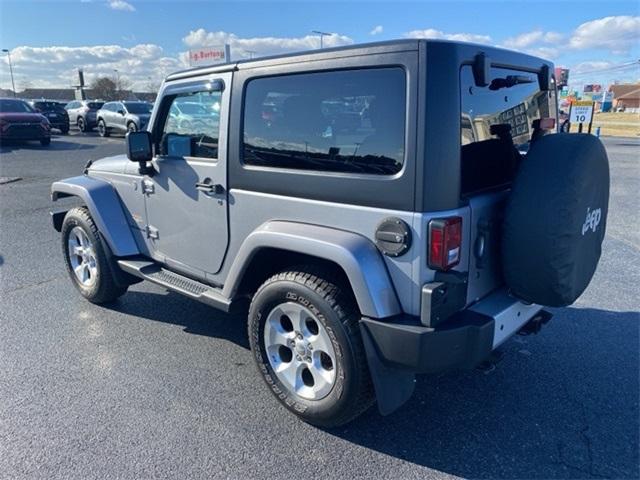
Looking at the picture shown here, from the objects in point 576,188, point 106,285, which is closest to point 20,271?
point 106,285

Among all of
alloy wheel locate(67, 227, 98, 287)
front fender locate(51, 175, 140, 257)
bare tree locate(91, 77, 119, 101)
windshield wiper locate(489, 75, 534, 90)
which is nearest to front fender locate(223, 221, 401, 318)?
windshield wiper locate(489, 75, 534, 90)

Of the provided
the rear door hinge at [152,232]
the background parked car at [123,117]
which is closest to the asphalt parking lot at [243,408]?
the rear door hinge at [152,232]

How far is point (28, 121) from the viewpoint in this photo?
17.2m

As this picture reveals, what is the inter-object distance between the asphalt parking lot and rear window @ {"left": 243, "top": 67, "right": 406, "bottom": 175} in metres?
1.49

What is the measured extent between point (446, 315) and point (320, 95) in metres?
1.35

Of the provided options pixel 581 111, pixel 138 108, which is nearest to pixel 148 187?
pixel 581 111

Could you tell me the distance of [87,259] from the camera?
4336 mm

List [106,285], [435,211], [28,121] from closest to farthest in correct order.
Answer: [435,211]
[106,285]
[28,121]

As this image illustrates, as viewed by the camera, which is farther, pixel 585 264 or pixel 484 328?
pixel 585 264

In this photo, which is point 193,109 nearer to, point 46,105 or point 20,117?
point 20,117

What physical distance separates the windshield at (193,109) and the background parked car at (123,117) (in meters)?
17.1

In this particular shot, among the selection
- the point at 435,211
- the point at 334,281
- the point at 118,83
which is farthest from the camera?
the point at 118,83

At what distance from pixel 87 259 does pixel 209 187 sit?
1.93 meters

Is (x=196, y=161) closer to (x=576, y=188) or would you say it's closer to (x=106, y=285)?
(x=106, y=285)
